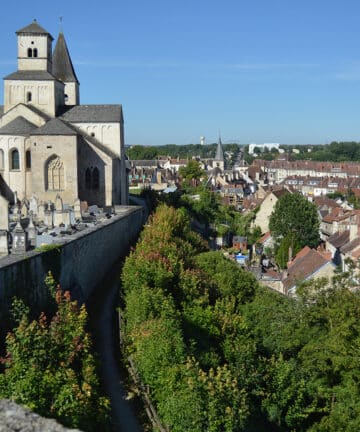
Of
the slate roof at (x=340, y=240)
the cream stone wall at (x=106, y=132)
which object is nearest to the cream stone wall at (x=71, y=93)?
the cream stone wall at (x=106, y=132)

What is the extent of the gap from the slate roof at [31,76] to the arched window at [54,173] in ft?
23.7

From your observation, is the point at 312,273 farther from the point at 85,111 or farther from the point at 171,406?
the point at 171,406

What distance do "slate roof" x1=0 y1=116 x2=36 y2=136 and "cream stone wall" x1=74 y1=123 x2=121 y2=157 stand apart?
13.5ft

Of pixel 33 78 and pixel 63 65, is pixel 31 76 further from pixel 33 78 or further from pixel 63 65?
pixel 63 65

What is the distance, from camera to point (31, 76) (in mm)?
45281

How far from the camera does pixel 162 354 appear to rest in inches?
553

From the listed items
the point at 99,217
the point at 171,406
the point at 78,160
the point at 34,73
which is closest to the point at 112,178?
the point at 78,160

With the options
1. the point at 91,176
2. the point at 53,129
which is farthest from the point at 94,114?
the point at 53,129

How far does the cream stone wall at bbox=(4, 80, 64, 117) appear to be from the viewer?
45094mm

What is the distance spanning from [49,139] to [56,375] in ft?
105

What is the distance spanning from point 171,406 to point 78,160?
32.6m

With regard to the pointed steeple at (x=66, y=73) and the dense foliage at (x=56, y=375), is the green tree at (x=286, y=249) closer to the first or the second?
the pointed steeple at (x=66, y=73)

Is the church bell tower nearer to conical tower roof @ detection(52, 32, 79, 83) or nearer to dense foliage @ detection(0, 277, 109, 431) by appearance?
conical tower roof @ detection(52, 32, 79, 83)

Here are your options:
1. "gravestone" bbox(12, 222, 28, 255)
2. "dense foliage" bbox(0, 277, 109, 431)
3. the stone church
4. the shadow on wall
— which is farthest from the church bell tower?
"dense foliage" bbox(0, 277, 109, 431)
